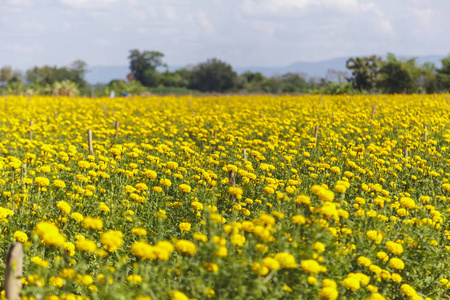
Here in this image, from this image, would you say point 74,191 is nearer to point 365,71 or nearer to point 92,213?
point 92,213

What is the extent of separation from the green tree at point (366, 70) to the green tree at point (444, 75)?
4.80m

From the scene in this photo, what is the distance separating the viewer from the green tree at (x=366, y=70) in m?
33.6

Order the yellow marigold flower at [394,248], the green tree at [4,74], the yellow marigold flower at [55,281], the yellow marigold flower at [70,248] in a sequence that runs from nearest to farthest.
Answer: the yellow marigold flower at [55,281] → the yellow marigold flower at [394,248] → the yellow marigold flower at [70,248] → the green tree at [4,74]

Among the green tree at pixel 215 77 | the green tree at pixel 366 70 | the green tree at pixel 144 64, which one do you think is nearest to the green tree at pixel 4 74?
the green tree at pixel 144 64

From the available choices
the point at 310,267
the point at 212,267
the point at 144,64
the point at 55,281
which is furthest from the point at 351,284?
the point at 144,64

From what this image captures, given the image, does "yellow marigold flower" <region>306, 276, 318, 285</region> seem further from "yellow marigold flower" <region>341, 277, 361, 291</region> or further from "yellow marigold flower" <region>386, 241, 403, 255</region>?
"yellow marigold flower" <region>386, 241, 403, 255</region>

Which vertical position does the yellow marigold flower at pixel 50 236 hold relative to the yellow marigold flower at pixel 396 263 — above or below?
above

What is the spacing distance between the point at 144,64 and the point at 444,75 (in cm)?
7690

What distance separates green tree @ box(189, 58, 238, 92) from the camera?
66.6 meters

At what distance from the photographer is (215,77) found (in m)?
66.8

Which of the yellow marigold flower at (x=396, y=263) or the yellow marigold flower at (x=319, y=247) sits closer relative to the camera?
the yellow marigold flower at (x=319, y=247)

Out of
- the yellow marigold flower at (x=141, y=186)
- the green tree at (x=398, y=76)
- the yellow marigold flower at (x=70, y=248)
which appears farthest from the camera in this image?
the green tree at (x=398, y=76)

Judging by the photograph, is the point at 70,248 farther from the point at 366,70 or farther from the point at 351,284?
the point at 366,70

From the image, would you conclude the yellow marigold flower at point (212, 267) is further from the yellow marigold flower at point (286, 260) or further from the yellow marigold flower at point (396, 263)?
the yellow marigold flower at point (396, 263)
